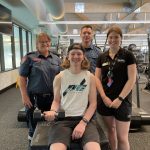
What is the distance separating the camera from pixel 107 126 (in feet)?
7.14

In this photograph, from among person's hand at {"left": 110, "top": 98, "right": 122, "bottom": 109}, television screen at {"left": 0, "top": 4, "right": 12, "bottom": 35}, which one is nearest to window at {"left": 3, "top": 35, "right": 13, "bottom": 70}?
television screen at {"left": 0, "top": 4, "right": 12, "bottom": 35}

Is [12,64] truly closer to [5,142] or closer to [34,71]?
[5,142]

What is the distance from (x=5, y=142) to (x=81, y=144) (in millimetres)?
1697

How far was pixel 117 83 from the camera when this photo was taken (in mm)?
1980

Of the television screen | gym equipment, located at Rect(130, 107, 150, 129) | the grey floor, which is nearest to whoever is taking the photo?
the grey floor

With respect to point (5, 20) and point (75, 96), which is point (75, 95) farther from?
point (5, 20)

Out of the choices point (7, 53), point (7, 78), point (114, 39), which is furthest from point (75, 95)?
point (7, 53)

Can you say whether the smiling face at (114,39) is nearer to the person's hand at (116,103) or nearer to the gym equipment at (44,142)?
the person's hand at (116,103)

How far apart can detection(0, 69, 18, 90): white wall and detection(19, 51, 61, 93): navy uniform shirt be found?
445 centimetres

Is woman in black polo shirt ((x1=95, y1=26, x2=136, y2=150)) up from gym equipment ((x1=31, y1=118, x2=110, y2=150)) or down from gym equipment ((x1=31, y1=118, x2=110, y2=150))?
up

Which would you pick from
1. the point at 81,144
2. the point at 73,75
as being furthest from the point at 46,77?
the point at 81,144

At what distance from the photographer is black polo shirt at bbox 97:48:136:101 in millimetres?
1947

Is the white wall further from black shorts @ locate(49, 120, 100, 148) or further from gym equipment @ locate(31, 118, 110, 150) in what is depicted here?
black shorts @ locate(49, 120, 100, 148)

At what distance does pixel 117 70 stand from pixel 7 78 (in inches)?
231
